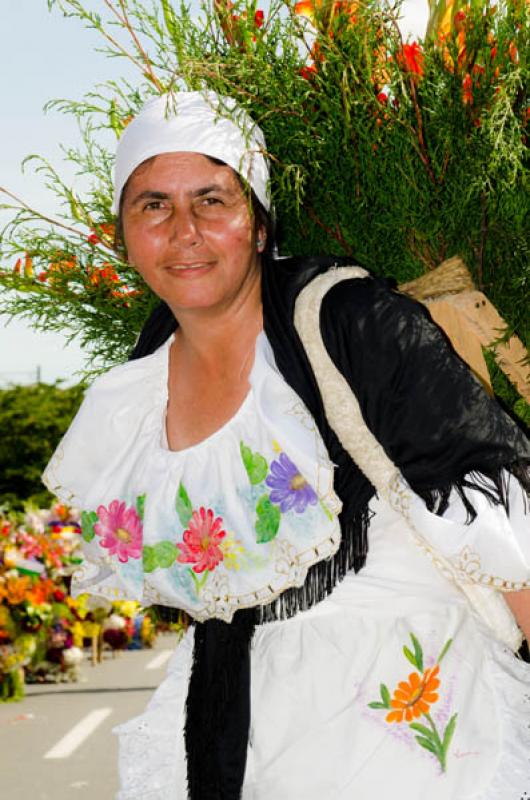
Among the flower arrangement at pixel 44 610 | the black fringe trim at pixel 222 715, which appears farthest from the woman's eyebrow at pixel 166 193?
the flower arrangement at pixel 44 610

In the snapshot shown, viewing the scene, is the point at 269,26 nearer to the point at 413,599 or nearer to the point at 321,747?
the point at 413,599

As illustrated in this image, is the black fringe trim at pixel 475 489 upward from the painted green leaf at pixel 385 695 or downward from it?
upward

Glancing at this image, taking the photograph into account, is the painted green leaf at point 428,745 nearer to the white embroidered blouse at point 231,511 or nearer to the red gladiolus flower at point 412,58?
the white embroidered blouse at point 231,511

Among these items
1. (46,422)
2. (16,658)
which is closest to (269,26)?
(16,658)

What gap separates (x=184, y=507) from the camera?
7.59 ft

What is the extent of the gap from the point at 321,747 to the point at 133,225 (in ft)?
3.24

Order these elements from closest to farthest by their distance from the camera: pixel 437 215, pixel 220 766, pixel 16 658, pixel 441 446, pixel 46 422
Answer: pixel 441 446 → pixel 220 766 → pixel 437 215 → pixel 16 658 → pixel 46 422

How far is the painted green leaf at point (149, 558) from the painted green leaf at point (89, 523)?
176mm

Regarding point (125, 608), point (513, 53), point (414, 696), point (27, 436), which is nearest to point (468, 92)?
→ point (513, 53)

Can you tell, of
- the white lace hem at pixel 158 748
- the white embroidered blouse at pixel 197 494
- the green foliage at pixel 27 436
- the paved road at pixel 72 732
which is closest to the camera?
the white embroidered blouse at pixel 197 494

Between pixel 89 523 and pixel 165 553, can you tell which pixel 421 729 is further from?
pixel 89 523

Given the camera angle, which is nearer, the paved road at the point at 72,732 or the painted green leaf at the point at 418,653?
the painted green leaf at the point at 418,653

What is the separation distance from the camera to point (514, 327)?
2.35m

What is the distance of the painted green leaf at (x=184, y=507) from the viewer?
2307 mm
